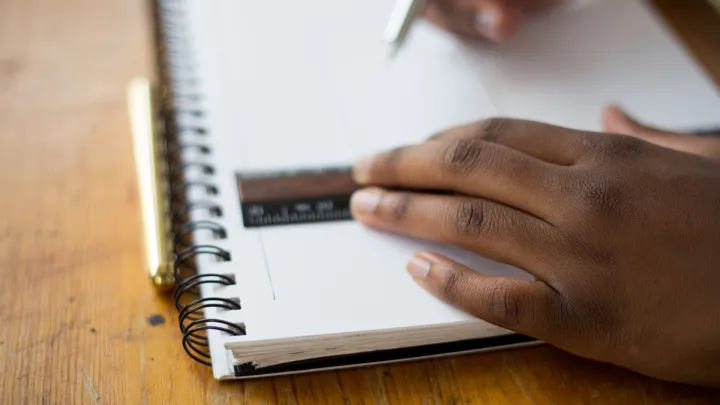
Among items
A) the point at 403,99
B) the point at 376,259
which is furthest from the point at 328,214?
the point at 403,99

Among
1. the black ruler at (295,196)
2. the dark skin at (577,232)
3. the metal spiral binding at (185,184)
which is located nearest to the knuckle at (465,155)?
the dark skin at (577,232)

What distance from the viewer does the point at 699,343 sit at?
53cm

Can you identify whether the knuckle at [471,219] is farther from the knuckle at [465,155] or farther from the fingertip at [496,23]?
the fingertip at [496,23]

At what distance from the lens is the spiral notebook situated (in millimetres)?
555

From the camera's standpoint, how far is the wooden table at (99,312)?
542mm

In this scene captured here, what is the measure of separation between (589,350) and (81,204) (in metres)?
0.47

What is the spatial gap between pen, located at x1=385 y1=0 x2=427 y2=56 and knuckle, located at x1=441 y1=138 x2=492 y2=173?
0.64 feet

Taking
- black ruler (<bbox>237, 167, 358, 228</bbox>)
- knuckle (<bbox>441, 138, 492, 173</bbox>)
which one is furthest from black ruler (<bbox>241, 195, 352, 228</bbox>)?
knuckle (<bbox>441, 138, 492, 173</bbox>)

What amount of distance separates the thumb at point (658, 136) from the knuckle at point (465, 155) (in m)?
0.18

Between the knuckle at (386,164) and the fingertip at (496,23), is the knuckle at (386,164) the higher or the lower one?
the lower one

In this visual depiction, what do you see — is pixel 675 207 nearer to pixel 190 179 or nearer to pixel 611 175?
pixel 611 175

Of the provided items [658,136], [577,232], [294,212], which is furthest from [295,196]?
[658,136]

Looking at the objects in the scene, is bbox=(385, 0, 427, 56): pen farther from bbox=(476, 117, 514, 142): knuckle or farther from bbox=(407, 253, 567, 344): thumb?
bbox=(407, 253, 567, 344): thumb

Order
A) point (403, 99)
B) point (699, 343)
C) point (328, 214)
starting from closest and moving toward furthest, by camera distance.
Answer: point (699, 343)
point (328, 214)
point (403, 99)
